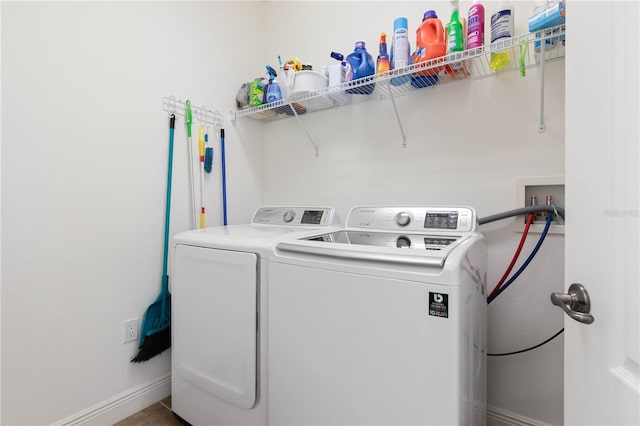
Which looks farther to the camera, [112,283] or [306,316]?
[112,283]

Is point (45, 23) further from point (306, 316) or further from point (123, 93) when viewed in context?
point (306, 316)

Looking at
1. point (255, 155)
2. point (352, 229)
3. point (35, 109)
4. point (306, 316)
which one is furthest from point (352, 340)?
point (255, 155)

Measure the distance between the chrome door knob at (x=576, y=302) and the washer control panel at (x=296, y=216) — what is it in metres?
1.16

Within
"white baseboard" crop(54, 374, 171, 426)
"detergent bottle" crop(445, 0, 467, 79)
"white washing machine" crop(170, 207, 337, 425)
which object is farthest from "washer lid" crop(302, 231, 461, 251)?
"white baseboard" crop(54, 374, 171, 426)

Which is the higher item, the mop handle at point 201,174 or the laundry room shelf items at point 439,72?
the laundry room shelf items at point 439,72

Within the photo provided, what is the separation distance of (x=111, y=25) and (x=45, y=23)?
11.4 inches

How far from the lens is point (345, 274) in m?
0.98

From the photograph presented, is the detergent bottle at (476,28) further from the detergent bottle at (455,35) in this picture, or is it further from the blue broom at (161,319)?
the blue broom at (161,319)

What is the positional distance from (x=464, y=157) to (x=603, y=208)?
1100 mm

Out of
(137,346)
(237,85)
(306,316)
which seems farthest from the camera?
(237,85)

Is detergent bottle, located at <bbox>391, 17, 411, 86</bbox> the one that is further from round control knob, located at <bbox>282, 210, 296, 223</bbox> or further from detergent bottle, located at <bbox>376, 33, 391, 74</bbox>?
round control knob, located at <bbox>282, 210, 296, 223</bbox>

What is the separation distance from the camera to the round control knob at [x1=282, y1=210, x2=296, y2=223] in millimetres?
1874

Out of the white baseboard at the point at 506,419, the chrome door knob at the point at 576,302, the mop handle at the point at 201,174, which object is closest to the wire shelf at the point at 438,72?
the mop handle at the point at 201,174

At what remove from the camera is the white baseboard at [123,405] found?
1.47m
